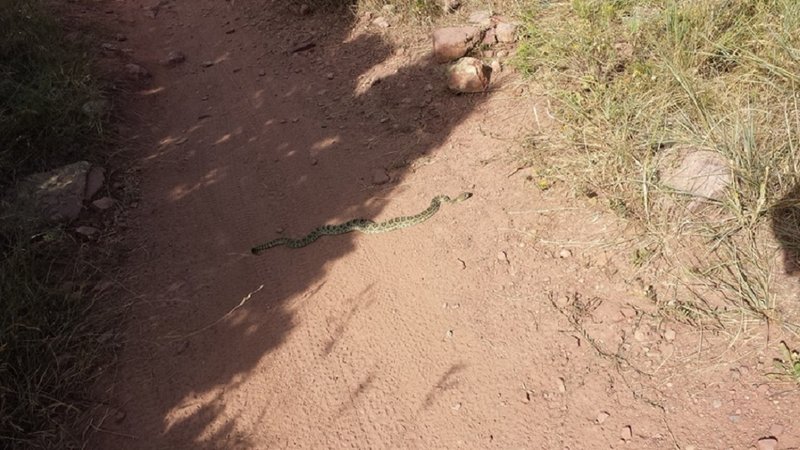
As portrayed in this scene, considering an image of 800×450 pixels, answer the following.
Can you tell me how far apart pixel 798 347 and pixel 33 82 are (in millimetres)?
6987

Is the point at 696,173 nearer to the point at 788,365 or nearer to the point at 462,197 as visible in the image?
the point at 788,365

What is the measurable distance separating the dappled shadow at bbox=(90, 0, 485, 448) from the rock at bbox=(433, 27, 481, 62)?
0.71ft

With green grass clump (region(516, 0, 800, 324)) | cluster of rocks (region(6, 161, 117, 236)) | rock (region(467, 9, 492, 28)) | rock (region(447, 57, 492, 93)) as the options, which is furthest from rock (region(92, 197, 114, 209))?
rock (region(467, 9, 492, 28))

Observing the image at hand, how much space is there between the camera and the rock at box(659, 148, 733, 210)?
3.90 m

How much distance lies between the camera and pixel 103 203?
5016 millimetres

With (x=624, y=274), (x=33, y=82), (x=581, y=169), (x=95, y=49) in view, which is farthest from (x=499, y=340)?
(x=95, y=49)

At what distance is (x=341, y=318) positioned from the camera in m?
4.02

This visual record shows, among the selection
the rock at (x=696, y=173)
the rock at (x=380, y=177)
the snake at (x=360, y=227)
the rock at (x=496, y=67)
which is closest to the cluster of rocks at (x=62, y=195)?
the snake at (x=360, y=227)

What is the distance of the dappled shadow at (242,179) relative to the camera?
3.71 metres

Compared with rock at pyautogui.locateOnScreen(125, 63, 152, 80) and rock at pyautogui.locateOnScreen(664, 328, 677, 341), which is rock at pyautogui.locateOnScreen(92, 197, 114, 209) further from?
rock at pyautogui.locateOnScreen(664, 328, 677, 341)

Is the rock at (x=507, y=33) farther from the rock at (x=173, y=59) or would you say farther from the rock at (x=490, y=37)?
the rock at (x=173, y=59)

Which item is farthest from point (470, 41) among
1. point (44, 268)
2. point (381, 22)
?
point (44, 268)

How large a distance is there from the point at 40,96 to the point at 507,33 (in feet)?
16.2

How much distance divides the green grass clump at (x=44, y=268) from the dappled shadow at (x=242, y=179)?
0.87ft
